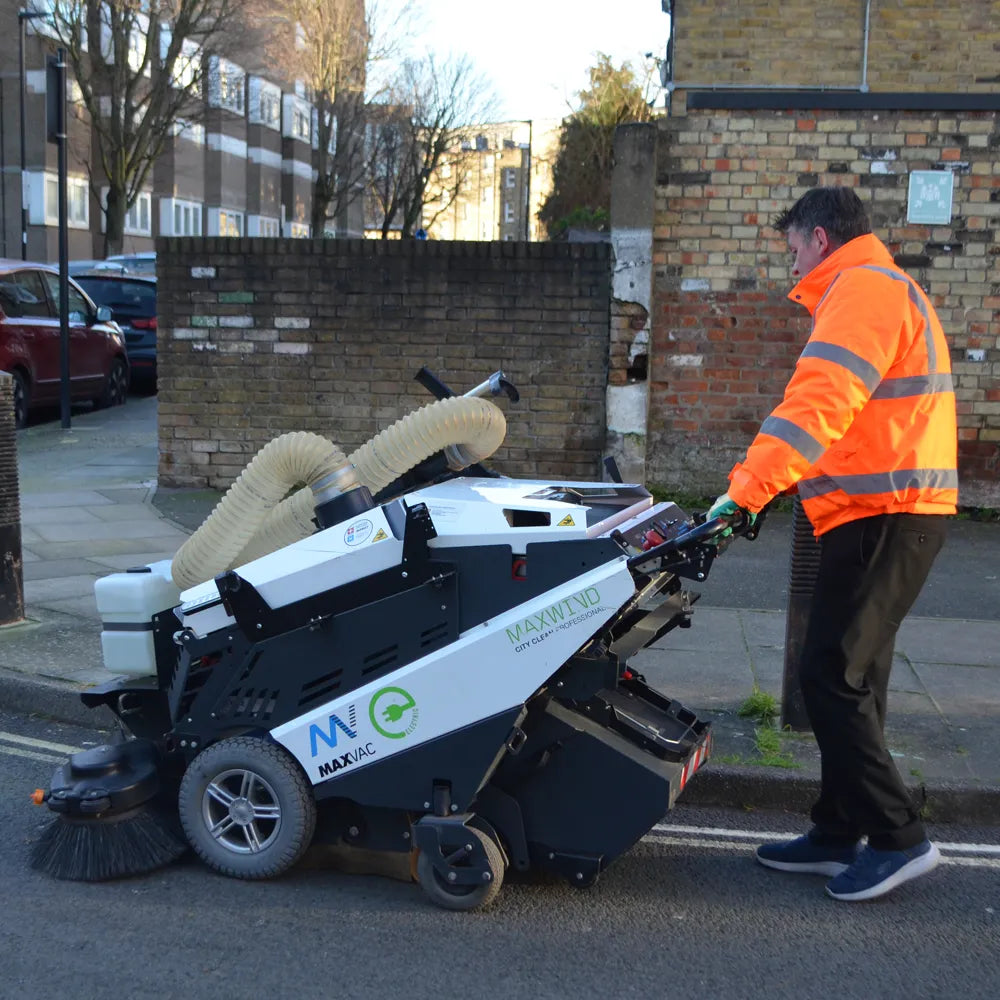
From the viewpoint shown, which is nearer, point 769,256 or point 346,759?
point 346,759

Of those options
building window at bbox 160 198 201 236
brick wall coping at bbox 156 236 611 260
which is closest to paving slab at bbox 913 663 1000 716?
brick wall coping at bbox 156 236 611 260

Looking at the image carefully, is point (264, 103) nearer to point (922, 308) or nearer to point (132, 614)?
point (132, 614)

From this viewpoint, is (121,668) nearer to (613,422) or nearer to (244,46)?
(613,422)

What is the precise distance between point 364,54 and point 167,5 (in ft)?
23.6

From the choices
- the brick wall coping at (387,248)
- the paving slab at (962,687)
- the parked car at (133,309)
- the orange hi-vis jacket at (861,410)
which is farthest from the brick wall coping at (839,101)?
the parked car at (133,309)

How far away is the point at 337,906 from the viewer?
367cm

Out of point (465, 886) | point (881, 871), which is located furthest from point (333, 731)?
point (881, 871)

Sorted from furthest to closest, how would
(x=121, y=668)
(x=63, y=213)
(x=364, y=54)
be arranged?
(x=364, y=54) < (x=63, y=213) < (x=121, y=668)

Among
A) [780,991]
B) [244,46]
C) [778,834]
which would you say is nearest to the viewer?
[780,991]

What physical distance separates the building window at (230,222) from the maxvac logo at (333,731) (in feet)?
153

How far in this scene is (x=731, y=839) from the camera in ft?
14.1

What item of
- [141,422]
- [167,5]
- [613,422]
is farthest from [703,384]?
[167,5]

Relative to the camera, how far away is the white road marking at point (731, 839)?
13.8 ft

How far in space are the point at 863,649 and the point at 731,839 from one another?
1.02m
